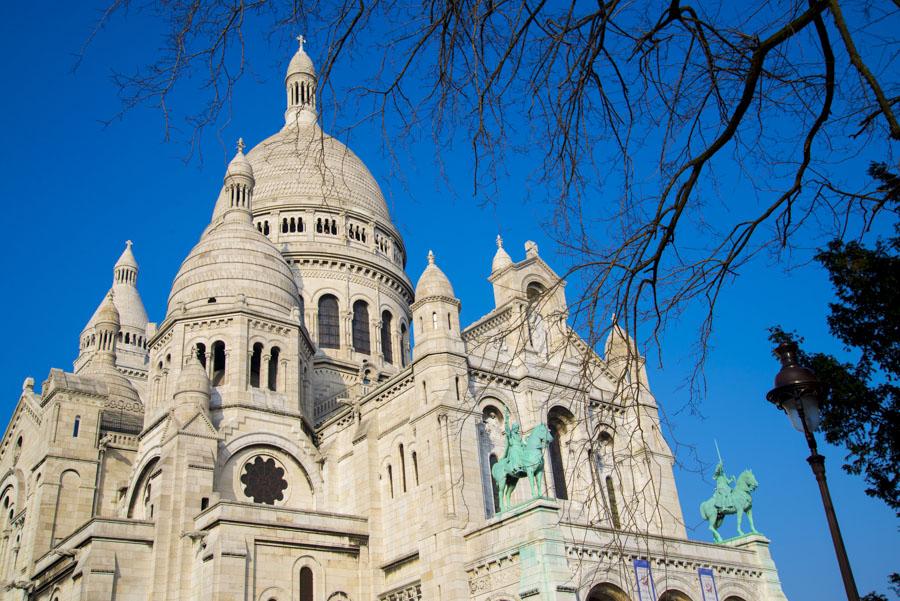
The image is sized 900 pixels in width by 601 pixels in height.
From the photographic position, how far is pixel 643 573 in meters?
28.6

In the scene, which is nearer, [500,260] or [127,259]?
[500,260]

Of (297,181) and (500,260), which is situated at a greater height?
(297,181)

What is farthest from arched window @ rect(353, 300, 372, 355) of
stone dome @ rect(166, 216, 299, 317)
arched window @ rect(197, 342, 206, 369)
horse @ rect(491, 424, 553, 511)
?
horse @ rect(491, 424, 553, 511)

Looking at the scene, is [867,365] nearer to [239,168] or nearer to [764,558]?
[764,558]

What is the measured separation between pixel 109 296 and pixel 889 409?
48.8m

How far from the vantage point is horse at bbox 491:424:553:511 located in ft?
91.8

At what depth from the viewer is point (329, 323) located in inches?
1945

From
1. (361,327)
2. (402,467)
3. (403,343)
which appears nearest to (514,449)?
(402,467)

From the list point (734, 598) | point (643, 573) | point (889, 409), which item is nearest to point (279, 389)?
point (643, 573)

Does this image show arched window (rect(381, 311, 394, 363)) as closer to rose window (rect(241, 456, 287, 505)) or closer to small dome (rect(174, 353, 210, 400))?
rose window (rect(241, 456, 287, 505))

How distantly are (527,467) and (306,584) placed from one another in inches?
379

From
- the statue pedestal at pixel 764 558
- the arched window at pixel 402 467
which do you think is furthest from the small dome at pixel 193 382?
the statue pedestal at pixel 764 558

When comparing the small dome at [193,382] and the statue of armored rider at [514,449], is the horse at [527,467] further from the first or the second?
the small dome at [193,382]

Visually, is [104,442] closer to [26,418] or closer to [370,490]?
[26,418]
